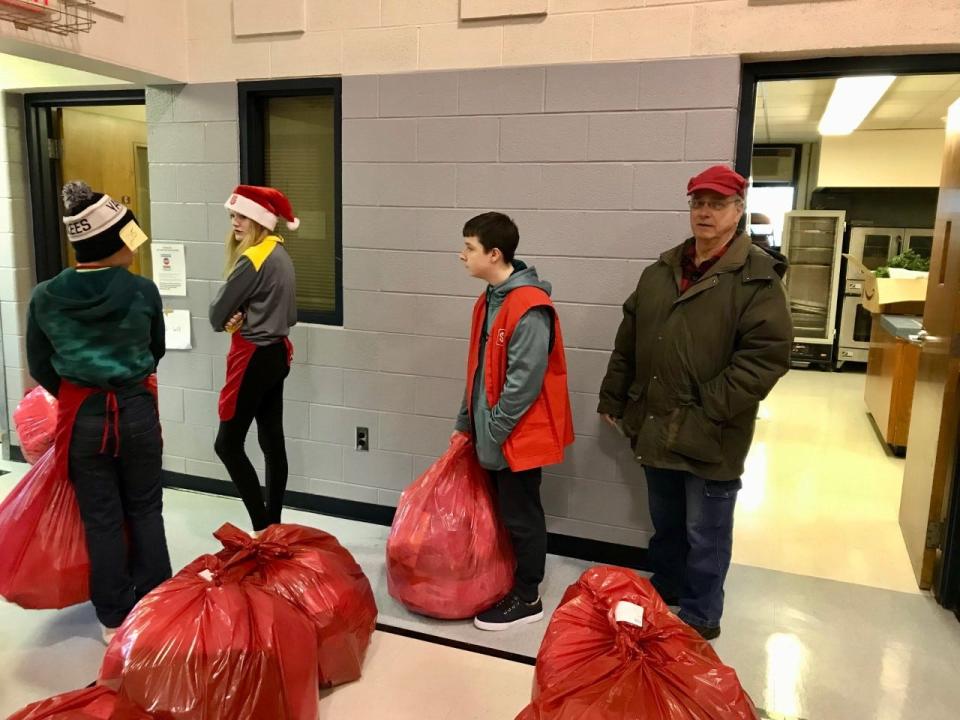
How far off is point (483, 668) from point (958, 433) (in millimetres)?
1924

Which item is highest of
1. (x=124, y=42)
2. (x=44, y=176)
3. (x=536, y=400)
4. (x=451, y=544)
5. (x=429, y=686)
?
(x=124, y=42)

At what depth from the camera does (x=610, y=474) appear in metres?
3.06

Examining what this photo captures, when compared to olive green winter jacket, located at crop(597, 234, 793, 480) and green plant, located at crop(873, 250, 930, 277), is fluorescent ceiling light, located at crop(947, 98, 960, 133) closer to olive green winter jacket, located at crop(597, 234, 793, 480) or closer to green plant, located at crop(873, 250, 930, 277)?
olive green winter jacket, located at crop(597, 234, 793, 480)

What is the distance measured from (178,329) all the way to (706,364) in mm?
2596

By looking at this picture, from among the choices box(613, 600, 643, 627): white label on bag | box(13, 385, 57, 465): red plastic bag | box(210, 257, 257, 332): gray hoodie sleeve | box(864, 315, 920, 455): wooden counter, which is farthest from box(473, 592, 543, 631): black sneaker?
box(864, 315, 920, 455): wooden counter

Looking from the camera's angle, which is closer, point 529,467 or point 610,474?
point 529,467

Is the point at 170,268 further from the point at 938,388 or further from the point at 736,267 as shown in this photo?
the point at 938,388

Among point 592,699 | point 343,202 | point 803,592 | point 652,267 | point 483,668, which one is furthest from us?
point 343,202

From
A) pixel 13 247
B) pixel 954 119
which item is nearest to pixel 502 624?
pixel 954 119

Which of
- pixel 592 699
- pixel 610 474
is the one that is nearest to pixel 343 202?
pixel 610 474

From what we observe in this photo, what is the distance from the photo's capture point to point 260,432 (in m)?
3.05

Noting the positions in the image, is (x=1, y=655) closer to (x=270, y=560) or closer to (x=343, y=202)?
(x=270, y=560)

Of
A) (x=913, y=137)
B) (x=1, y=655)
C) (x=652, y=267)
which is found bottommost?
(x=1, y=655)

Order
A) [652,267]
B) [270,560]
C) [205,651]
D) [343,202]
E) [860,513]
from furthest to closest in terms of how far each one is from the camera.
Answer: [860,513] → [343,202] → [652,267] → [270,560] → [205,651]
